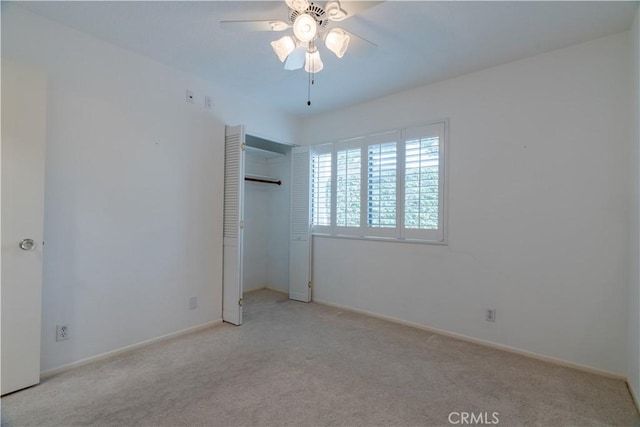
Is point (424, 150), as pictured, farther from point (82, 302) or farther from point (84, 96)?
point (82, 302)

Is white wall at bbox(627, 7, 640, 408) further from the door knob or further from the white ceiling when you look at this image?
the door knob

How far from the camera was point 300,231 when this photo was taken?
4457mm

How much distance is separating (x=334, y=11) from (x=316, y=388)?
2468mm

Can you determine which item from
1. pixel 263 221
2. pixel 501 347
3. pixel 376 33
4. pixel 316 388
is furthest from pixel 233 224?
pixel 501 347

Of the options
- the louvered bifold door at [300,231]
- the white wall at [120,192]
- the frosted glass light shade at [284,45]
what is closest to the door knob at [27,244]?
the white wall at [120,192]

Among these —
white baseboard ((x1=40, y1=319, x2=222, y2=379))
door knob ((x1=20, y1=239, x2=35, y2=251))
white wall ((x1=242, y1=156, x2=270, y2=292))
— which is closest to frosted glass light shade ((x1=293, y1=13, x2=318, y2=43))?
door knob ((x1=20, y1=239, x2=35, y2=251))

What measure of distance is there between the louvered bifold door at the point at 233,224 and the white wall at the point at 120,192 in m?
0.09

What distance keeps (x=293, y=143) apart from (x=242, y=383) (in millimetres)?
3215

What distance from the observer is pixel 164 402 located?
6.52 feet

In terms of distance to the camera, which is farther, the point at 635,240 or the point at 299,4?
the point at 635,240

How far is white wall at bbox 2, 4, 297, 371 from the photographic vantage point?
7.68 feet

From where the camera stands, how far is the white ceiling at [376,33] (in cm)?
212

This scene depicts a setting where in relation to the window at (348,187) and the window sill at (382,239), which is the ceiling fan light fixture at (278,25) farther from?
the window sill at (382,239)

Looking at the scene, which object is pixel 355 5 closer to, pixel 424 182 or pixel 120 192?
pixel 424 182
